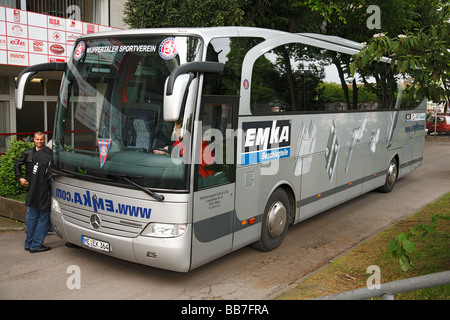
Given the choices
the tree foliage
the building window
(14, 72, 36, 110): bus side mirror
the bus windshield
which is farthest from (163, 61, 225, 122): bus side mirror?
the building window

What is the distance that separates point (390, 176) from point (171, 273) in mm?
8219

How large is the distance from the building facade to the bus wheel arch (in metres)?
9.21

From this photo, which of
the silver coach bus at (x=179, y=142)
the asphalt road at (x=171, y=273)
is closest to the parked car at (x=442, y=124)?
the asphalt road at (x=171, y=273)

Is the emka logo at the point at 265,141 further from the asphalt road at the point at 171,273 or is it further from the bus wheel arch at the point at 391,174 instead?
the bus wheel arch at the point at 391,174

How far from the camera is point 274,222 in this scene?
7551 mm

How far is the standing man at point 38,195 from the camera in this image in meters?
6.97

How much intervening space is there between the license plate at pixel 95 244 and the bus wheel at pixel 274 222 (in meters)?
2.48

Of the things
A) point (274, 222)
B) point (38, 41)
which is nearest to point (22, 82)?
point (274, 222)

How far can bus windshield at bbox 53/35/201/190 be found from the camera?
5715 millimetres

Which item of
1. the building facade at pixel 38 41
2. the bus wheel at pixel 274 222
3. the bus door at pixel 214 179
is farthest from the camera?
the building facade at pixel 38 41

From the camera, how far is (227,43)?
6.28m

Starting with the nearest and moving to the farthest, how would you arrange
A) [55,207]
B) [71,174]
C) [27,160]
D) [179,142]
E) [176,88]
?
1. [176,88]
2. [179,142]
3. [71,174]
4. [55,207]
5. [27,160]

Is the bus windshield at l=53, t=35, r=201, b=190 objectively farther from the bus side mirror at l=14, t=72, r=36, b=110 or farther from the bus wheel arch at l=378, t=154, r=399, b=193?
the bus wheel arch at l=378, t=154, r=399, b=193

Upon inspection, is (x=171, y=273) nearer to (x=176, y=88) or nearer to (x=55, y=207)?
(x=55, y=207)
